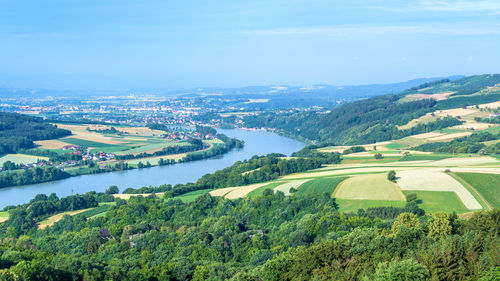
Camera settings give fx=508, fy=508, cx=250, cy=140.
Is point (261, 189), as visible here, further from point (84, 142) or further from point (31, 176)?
point (84, 142)

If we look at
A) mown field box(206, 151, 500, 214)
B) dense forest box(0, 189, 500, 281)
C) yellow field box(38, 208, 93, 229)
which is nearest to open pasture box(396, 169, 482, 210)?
mown field box(206, 151, 500, 214)

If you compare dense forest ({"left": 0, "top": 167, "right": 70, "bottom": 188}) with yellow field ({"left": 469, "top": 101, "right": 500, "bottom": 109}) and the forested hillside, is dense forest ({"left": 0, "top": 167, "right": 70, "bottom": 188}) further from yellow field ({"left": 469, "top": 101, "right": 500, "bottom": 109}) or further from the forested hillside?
yellow field ({"left": 469, "top": 101, "right": 500, "bottom": 109})

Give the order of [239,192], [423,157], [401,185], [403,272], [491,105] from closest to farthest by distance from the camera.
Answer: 1. [403,272]
2. [401,185]
3. [239,192]
4. [423,157]
5. [491,105]

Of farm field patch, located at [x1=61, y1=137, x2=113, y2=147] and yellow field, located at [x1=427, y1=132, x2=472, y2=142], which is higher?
yellow field, located at [x1=427, y1=132, x2=472, y2=142]

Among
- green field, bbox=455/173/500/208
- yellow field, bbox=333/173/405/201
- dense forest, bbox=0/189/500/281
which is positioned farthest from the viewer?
yellow field, bbox=333/173/405/201

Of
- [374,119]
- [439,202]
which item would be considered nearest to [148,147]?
[374,119]

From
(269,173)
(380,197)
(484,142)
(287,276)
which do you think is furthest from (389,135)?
(287,276)

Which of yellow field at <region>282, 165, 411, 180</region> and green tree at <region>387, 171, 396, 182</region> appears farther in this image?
yellow field at <region>282, 165, 411, 180</region>
